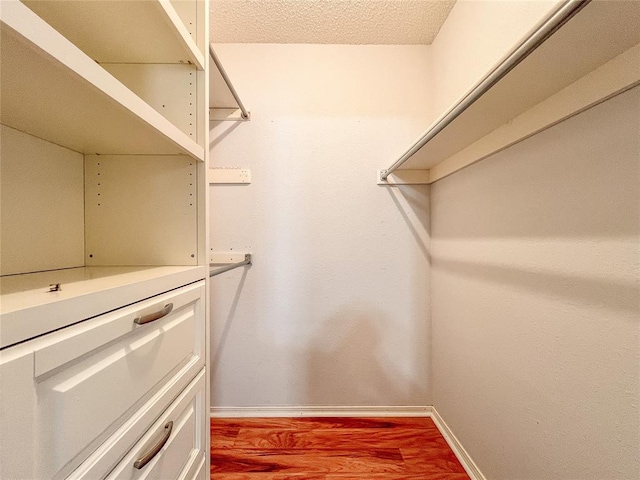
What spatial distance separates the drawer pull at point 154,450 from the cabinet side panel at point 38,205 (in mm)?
552

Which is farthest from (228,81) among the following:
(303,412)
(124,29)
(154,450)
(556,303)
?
(303,412)

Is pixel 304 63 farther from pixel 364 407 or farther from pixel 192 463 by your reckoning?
pixel 364 407

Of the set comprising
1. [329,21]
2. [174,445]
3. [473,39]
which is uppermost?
[329,21]

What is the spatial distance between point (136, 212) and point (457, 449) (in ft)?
5.41

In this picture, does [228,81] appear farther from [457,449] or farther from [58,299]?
[457,449]

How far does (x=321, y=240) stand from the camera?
1.48 m

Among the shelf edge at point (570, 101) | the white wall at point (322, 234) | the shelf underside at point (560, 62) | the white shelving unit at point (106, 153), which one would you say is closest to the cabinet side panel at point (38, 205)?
the white shelving unit at point (106, 153)

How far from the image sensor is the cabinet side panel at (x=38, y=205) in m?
0.64

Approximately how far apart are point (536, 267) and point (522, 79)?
52cm

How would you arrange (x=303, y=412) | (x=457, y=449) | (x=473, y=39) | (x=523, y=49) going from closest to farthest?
(x=523, y=49), (x=473, y=39), (x=457, y=449), (x=303, y=412)

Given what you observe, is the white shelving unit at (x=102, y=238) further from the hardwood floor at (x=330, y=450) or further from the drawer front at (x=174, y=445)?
the hardwood floor at (x=330, y=450)

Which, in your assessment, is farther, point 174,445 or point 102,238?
point 102,238

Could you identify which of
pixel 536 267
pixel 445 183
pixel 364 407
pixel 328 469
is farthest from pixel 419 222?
pixel 328 469

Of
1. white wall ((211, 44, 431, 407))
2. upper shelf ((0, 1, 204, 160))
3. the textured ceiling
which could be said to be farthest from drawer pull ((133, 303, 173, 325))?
the textured ceiling
